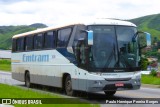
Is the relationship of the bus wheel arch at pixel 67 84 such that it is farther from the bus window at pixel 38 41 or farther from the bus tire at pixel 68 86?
the bus window at pixel 38 41

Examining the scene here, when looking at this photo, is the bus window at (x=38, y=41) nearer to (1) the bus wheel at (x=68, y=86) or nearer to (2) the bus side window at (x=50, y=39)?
(2) the bus side window at (x=50, y=39)

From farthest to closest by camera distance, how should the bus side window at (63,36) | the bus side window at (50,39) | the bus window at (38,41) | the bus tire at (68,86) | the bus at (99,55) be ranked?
the bus window at (38,41) < the bus side window at (50,39) < the bus side window at (63,36) < the bus tire at (68,86) < the bus at (99,55)

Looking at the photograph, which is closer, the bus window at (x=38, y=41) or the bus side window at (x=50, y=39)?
the bus side window at (x=50, y=39)

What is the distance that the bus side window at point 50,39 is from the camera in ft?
67.9

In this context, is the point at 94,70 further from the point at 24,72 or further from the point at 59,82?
the point at 24,72

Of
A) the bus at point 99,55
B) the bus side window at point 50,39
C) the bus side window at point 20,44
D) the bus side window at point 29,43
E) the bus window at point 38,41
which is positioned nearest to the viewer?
the bus at point 99,55

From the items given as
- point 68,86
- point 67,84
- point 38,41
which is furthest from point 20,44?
→ point 68,86

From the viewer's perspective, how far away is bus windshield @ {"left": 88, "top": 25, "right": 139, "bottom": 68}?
16.6 meters

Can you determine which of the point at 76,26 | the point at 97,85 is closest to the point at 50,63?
the point at 76,26

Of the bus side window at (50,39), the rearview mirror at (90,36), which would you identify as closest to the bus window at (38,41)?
the bus side window at (50,39)

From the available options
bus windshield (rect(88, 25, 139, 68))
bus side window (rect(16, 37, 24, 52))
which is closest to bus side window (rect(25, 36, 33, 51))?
bus side window (rect(16, 37, 24, 52))

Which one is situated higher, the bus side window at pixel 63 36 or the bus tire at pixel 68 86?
the bus side window at pixel 63 36

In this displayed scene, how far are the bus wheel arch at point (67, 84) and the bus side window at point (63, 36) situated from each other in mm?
1426

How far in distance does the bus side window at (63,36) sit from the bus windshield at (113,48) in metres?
1.93
